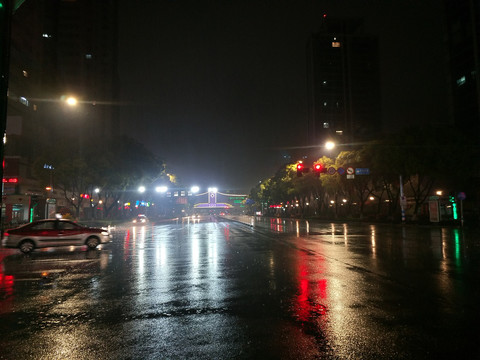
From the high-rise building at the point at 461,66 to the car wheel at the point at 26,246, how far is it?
168ft

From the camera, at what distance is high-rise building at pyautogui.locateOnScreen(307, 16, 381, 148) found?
429 ft

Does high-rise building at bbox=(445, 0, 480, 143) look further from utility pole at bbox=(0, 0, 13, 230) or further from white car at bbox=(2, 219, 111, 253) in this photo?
utility pole at bbox=(0, 0, 13, 230)

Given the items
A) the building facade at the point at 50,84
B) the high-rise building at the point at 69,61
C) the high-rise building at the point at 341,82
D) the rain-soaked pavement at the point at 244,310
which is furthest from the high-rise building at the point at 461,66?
the high-rise building at the point at 341,82

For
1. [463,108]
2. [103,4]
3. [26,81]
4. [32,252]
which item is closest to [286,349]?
[32,252]

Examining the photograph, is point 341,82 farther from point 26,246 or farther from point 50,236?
point 26,246

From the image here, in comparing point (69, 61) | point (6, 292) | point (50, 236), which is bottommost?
point (6, 292)

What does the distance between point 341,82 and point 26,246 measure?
133295 millimetres

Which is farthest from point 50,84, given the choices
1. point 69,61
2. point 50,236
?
point 50,236

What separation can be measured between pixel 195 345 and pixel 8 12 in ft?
17.7

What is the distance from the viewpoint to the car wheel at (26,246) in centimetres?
1631

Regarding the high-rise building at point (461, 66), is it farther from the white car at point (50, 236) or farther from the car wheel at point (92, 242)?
the white car at point (50, 236)

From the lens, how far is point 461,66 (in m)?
50.3

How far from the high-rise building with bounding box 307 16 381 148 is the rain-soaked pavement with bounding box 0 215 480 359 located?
398ft

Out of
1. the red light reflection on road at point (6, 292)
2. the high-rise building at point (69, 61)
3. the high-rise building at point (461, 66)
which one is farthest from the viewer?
the high-rise building at point (461, 66)
